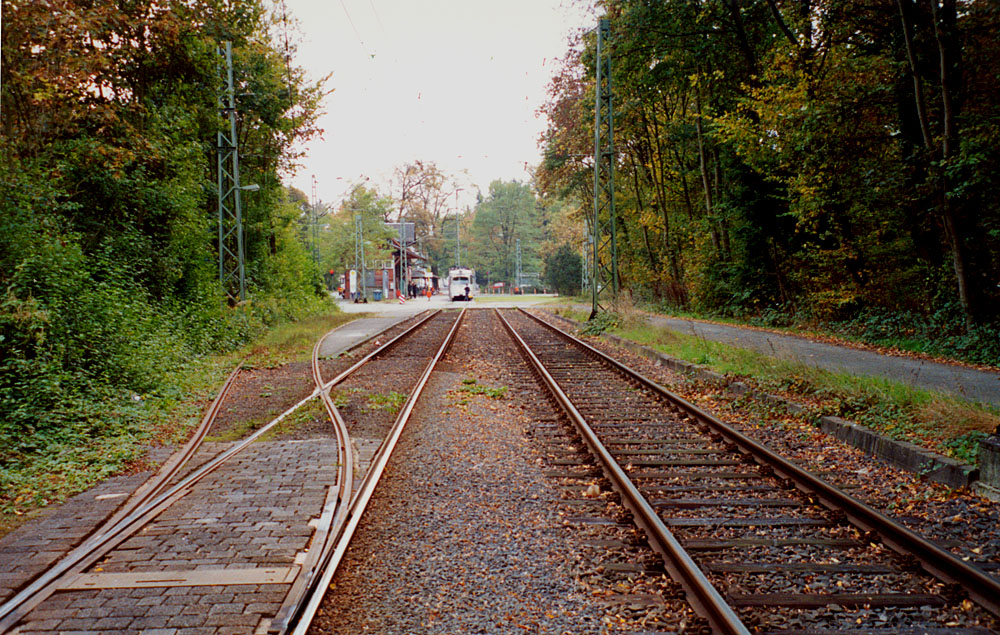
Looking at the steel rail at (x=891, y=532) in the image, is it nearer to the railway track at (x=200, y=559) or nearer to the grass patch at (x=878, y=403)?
the grass patch at (x=878, y=403)

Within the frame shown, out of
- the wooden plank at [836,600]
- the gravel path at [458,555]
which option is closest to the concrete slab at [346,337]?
the gravel path at [458,555]

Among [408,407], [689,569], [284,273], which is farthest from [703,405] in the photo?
[284,273]

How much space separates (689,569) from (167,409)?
765 cm

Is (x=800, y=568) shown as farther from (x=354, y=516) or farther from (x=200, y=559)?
(x=200, y=559)

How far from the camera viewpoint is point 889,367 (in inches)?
386

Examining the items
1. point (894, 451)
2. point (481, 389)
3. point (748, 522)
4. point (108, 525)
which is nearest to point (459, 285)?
point (481, 389)

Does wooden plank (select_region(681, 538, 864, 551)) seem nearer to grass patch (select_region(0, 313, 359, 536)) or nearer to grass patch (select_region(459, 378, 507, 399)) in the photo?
grass patch (select_region(0, 313, 359, 536))

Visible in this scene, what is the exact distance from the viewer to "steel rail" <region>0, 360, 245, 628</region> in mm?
3266

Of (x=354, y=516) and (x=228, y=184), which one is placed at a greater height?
(x=228, y=184)

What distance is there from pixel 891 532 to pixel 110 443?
23.6ft

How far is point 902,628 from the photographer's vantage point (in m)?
3.03

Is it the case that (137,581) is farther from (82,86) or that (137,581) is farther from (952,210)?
(952,210)

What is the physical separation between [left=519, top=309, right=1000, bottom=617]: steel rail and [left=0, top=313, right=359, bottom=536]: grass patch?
5863mm

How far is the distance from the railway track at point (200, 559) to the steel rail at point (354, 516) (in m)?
0.01
